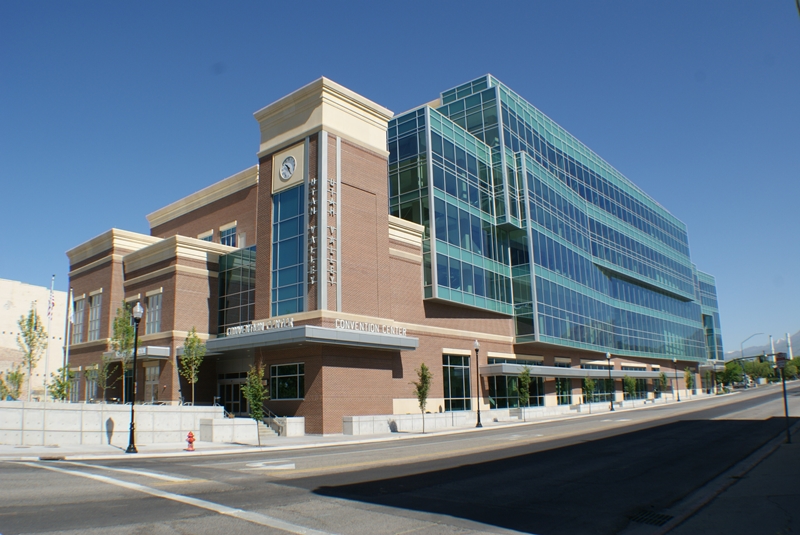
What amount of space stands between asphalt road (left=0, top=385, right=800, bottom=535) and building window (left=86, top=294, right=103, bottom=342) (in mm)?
31861

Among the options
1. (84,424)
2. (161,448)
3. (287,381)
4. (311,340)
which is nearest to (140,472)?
(161,448)

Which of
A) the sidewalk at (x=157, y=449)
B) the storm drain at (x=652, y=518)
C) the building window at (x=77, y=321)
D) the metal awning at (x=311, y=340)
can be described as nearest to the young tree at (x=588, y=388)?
the metal awning at (x=311, y=340)

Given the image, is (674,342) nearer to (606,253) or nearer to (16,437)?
(606,253)

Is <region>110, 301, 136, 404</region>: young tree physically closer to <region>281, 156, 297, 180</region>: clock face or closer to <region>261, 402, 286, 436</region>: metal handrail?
<region>261, 402, 286, 436</region>: metal handrail

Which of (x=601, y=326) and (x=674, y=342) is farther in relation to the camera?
(x=674, y=342)

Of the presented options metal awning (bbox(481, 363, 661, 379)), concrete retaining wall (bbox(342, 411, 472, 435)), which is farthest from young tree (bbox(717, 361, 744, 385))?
concrete retaining wall (bbox(342, 411, 472, 435))

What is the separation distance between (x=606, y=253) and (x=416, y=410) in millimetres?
40259

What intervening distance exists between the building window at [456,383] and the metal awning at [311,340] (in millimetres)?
7231

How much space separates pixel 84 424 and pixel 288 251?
A: 617 inches

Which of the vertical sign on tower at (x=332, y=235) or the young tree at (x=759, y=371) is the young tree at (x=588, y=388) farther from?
the young tree at (x=759, y=371)

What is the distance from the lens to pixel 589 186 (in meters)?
71.1

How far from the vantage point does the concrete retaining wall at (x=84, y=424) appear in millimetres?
24422

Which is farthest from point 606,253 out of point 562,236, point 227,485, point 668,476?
point 227,485

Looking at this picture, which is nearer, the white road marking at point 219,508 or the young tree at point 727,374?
the white road marking at point 219,508
